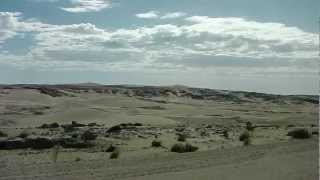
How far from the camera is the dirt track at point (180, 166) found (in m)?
17.8

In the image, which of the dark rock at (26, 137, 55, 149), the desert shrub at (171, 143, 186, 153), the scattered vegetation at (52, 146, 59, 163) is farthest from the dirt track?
the dark rock at (26, 137, 55, 149)

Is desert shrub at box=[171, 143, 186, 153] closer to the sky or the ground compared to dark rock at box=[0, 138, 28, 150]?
closer to the sky

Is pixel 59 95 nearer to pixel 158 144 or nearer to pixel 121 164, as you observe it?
pixel 158 144

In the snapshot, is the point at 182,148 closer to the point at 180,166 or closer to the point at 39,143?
the point at 180,166

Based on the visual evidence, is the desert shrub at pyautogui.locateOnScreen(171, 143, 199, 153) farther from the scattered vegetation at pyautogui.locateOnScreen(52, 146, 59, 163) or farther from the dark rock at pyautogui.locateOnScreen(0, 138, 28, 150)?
the dark rock at pyautogui.locateOnScreen(0, 138, 28, 150)

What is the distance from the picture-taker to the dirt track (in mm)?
17797

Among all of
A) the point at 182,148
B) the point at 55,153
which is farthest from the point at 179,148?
the point at 55,153

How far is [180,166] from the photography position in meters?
20.0

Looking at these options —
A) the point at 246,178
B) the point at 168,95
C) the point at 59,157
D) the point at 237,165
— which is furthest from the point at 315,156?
the point at 168,95

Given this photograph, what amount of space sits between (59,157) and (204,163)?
20.7 feet

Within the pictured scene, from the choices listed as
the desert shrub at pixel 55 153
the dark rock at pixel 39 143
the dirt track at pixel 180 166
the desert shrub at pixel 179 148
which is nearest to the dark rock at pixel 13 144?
the dark rock at pixel 39 143

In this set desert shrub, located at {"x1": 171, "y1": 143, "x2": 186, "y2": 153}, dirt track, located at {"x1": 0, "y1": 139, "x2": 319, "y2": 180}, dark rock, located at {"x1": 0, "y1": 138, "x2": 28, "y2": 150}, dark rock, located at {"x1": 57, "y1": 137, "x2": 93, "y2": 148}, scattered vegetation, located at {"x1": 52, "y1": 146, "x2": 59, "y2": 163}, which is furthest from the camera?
dark rock, located at {"x1": 57, "y1": 137, "x2": 93, "y2": 148}

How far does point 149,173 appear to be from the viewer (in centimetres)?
1819

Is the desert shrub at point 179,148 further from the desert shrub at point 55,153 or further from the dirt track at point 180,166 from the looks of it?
the desert shrub at point 55,153
